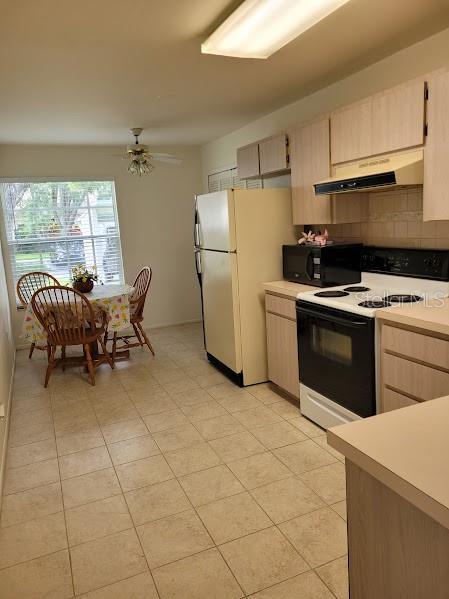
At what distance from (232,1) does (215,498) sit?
2419 millimetres

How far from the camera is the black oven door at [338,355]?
2523 millimetres

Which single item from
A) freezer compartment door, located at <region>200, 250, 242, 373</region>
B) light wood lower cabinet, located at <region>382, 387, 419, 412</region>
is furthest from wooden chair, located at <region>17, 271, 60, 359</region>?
light wood lower cabinet, located at <region>382, 387, 419, 412</region>

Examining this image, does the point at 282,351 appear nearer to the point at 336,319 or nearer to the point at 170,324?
the point at 336,319

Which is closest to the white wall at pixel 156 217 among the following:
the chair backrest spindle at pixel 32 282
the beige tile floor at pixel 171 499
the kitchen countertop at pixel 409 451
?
the chair backrest spindle at pixel 32 282

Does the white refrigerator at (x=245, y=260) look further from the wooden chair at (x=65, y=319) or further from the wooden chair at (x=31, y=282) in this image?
the wooden chair at (x=31, y=282)

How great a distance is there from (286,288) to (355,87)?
1.55 metres

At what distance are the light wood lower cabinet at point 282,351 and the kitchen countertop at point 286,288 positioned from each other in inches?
2.0

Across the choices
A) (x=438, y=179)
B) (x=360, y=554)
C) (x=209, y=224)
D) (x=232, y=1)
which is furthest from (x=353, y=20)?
(x=360, y=554)

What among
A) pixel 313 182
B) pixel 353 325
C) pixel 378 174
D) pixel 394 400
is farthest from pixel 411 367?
pixel 313 182

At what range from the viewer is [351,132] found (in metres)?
2.95

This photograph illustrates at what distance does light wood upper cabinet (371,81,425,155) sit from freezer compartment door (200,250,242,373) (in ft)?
4.67

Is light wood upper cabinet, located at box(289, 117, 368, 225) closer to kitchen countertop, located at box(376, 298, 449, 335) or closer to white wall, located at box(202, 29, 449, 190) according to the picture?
white wall, located at box(202, 29, 449, 190)

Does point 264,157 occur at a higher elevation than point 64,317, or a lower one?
higher

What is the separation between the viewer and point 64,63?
9.28 feet
